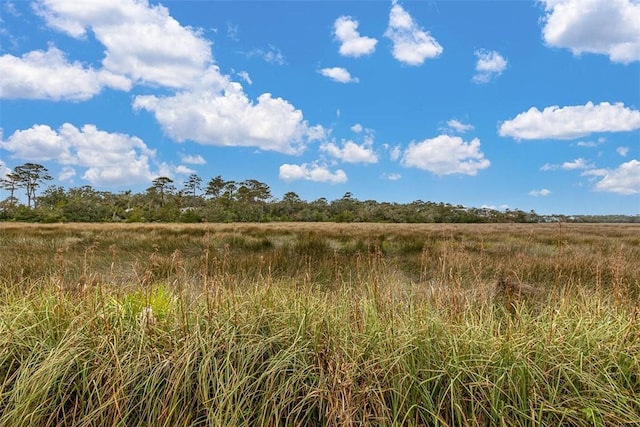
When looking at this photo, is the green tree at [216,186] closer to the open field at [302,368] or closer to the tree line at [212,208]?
the tree line at [212,208]

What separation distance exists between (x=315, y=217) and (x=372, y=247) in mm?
59447

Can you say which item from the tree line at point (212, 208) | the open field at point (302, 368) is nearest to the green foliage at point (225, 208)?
the tree line at point (212, 208)

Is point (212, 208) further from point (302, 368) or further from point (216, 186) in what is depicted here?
point (302, 368)

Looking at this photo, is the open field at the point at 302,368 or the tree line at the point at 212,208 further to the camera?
the tree line at the point at 212,208

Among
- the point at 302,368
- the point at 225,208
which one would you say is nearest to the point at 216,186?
the point at 225,208

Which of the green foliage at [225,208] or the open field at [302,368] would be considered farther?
the green foliage at [225,208]

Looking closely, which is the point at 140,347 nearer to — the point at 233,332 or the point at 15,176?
the point at 233,332

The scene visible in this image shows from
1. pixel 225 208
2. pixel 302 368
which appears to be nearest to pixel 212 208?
pixel 225 208

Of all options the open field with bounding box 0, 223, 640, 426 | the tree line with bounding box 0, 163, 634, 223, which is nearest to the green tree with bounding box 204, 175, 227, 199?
the tree line with bounding box 0, 163, 634, 223

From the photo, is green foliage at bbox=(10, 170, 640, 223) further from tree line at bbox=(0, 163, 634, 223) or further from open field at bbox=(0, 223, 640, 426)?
open field at bbox=(0, 223, 640, 426)

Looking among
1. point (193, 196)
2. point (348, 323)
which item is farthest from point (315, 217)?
point (348, 323)

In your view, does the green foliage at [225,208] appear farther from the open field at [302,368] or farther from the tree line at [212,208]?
the open field at [302,368]

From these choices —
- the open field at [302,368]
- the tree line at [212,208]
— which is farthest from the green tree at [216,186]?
the open field at [302,368]

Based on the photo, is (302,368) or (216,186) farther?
(216,186)
